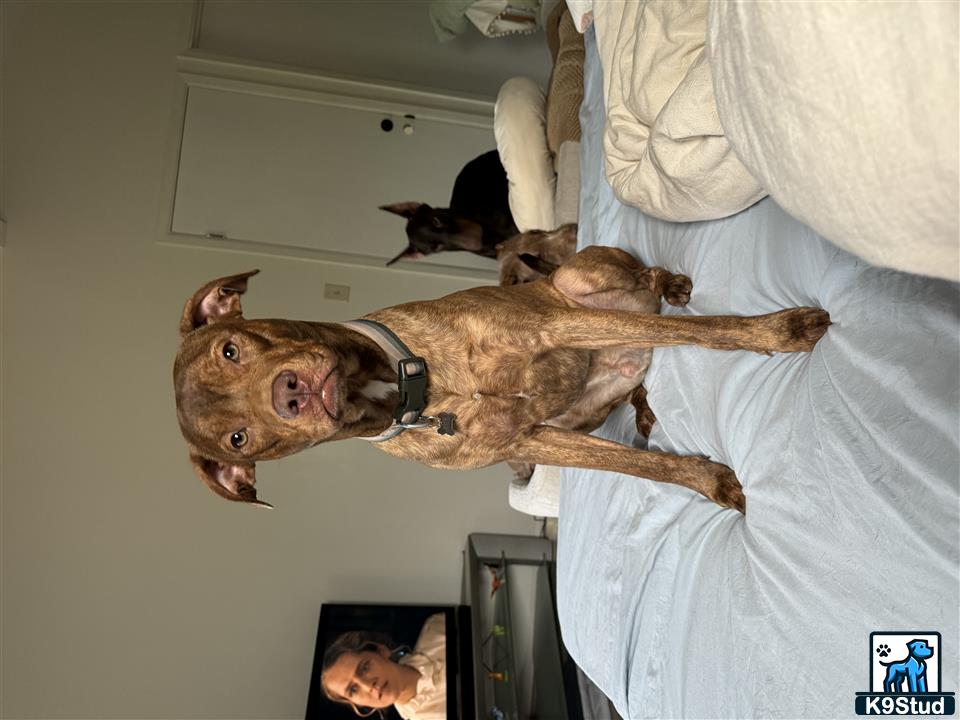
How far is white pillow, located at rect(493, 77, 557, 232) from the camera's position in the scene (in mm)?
3852

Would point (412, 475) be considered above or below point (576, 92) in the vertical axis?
below

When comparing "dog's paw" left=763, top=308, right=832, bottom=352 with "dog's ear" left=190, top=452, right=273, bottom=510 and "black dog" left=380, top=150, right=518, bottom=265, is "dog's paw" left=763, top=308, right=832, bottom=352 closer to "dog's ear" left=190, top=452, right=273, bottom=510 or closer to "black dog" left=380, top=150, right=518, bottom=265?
"dog's ear" left=190, top=452, right=273, bottom=510

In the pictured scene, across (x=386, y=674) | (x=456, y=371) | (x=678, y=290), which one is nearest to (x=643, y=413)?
(x=678, y=290)

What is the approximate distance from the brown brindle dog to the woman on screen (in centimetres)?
301

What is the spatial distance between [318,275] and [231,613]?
2.50 meters

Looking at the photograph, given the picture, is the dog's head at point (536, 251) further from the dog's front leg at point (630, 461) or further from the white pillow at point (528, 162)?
the dog's front leg at point (630, 461)

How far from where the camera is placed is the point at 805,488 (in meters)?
1.32

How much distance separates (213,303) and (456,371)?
790 mm

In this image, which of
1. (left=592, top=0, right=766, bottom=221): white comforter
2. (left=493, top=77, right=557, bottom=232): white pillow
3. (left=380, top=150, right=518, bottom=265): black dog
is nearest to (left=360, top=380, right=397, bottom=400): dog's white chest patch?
(left=592, top=0, right=766, bottom=221): white comforter

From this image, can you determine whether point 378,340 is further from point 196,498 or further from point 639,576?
point 196,498

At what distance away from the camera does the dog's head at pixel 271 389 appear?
187 centimetres

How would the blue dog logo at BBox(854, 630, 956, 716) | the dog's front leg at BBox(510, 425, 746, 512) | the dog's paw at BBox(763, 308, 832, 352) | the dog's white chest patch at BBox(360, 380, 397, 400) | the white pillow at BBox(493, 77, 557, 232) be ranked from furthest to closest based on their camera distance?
the white pillow at BBox(493, 77, 557, 232)
the dog's white chest patch at BBox(360, 380, 397, 400)
the dog's front leg at BBox(510, 425, 746, 512)
the dog's paw at BBox(763, 308, 832, 352)
the blue dog logo at BBox(854, 630, 956, 716)

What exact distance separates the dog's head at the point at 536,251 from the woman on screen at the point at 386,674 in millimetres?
2820

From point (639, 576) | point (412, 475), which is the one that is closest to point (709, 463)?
point (639, 576)
